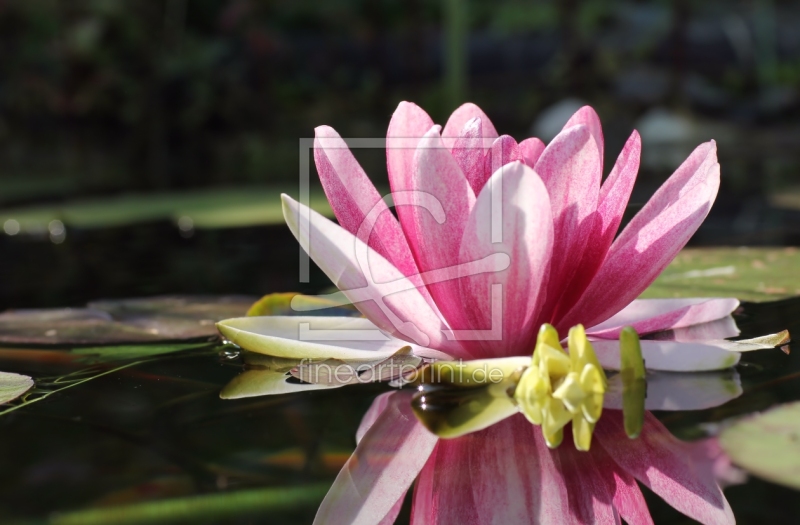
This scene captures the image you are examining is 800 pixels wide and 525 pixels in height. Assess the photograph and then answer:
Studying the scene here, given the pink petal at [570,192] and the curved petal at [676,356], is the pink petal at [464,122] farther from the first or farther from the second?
the curved petal at [676,356]

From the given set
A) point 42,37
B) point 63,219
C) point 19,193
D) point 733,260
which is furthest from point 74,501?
point 42,37

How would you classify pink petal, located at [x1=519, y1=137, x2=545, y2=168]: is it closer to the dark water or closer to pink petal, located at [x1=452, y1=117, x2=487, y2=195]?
pink petal, located at [x1=452, y1=117, x2=487, y2=195]

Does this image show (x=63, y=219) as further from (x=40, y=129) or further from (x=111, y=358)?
(x=40, y=129)

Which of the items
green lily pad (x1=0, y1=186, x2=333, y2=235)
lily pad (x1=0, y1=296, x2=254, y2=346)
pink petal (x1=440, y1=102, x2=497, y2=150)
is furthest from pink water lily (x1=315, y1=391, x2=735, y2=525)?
green lily pad (x1=0, y1=186, x2=333, y2=235)

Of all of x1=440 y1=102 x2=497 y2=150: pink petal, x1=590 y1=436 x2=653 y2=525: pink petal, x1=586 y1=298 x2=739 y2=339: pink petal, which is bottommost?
x1=590 y1=436 x2=653 y2=525: pink petal

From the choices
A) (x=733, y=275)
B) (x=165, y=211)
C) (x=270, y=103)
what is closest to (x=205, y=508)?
(x=733, y=275)

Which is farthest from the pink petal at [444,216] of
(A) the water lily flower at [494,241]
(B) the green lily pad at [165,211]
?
(B) the green lily pad at [165,211]
